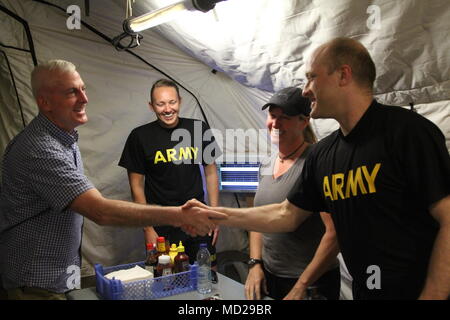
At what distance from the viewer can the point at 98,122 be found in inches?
131

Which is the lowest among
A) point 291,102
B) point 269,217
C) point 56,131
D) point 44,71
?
point 269,217

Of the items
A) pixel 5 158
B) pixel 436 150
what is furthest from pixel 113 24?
pixel 436 150

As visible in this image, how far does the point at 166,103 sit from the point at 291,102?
1276 millimetres

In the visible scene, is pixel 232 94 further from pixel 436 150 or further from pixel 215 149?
pixel 436 150

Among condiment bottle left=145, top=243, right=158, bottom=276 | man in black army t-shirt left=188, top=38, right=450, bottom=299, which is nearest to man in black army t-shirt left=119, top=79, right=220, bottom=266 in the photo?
condiment bottle left=145, top=243, right=158, bottom=276

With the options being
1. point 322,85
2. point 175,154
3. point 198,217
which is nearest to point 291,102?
point 322,85

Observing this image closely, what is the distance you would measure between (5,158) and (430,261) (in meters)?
1.82

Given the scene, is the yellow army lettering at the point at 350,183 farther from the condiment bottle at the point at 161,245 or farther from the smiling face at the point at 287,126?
the condiment bottle at the point at 161,245

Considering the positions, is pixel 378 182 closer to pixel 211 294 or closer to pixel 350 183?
pixel 350 183

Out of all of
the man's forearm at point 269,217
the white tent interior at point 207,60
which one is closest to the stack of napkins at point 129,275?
the man's forearm at point 269,217

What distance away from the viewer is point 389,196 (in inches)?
54.2

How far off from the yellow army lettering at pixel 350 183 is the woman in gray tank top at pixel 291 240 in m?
0.25

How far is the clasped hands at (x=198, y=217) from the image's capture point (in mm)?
1959

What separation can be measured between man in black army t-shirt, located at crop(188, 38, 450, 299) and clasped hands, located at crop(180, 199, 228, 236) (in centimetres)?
55
